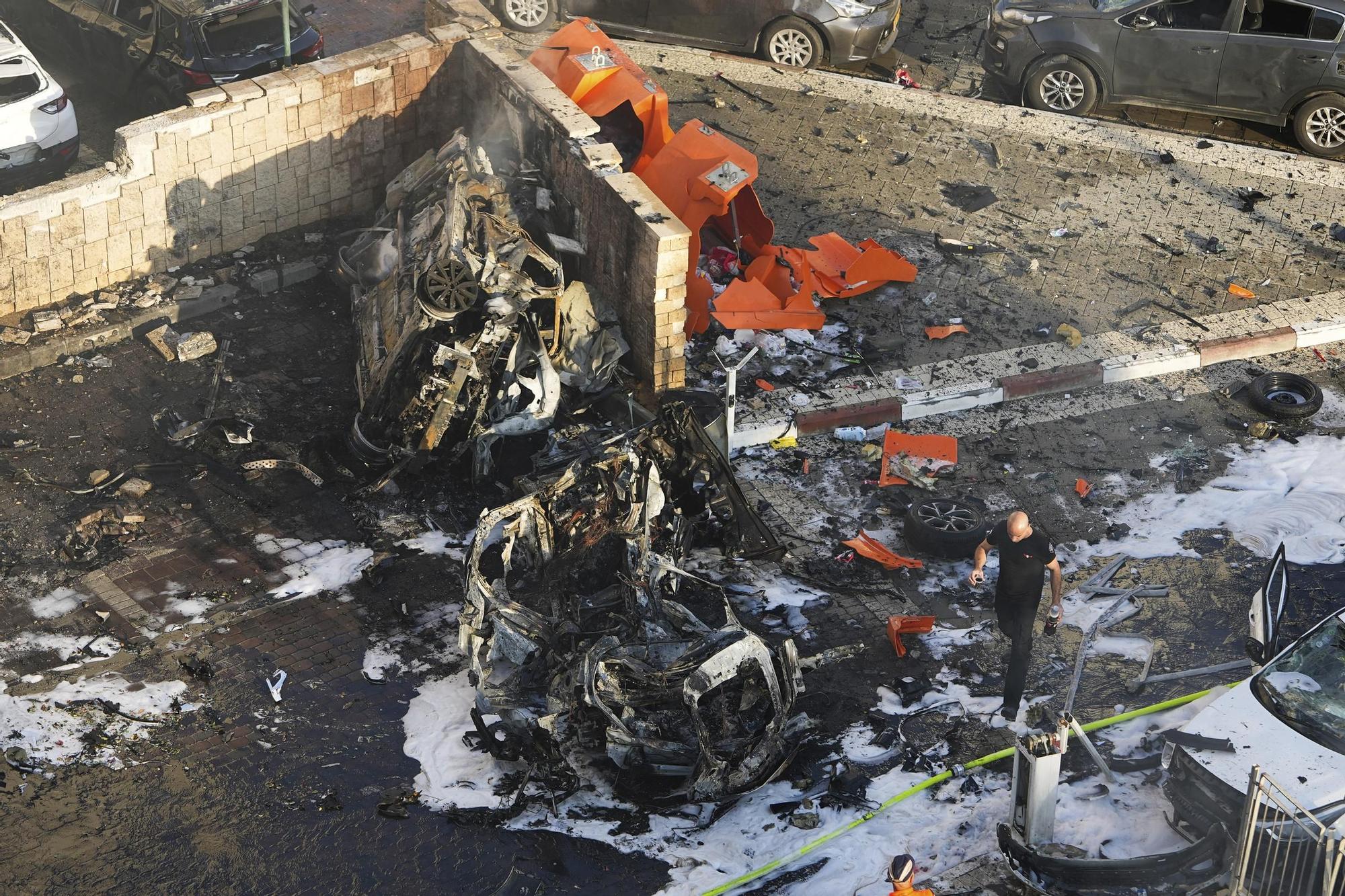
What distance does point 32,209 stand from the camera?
12102mm

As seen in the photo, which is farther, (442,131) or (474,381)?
(442,131)

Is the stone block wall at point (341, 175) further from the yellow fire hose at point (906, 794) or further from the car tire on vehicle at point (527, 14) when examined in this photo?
the yellow fire hose at point (906, 794)

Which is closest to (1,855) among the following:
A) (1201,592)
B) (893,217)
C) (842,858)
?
(842,858)

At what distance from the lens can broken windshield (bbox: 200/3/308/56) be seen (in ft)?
49.9

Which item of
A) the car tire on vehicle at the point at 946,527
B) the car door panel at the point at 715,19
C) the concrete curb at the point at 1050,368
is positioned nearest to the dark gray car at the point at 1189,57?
the car door panel at the point at 715,19

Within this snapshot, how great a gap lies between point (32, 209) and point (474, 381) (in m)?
4.08

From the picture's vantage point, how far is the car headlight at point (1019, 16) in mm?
15922

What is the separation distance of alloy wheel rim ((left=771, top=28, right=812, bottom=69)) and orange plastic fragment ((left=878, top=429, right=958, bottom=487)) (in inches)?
253

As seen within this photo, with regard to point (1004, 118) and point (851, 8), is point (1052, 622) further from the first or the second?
→ point (851, 8)

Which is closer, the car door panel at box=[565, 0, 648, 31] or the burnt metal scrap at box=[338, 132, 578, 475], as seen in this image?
the burnt metal scrap at box=[338, 132, 578, 475]

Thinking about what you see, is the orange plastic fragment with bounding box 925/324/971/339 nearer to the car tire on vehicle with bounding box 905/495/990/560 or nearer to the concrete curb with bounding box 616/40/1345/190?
the car tire on vehicle with bounding box 905/495/990/560

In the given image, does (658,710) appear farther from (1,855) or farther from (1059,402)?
(1059,402)

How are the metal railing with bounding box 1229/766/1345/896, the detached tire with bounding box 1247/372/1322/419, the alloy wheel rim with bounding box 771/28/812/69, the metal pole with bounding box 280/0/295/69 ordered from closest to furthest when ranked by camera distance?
1. the metal railing with bounding box 1229/766/1345/896
2. the detached tire with bounding box 1247/372/1322/419
3. the metal pole with bounding box 280/0/295/69
4. the alloy wheel rim with bounding box 771/28/812/69

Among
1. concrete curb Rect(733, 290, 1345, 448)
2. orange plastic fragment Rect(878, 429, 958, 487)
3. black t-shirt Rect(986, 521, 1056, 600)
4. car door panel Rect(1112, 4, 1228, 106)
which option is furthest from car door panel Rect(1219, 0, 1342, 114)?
black t-shirt Rect(986, 521, 1056, 600)
